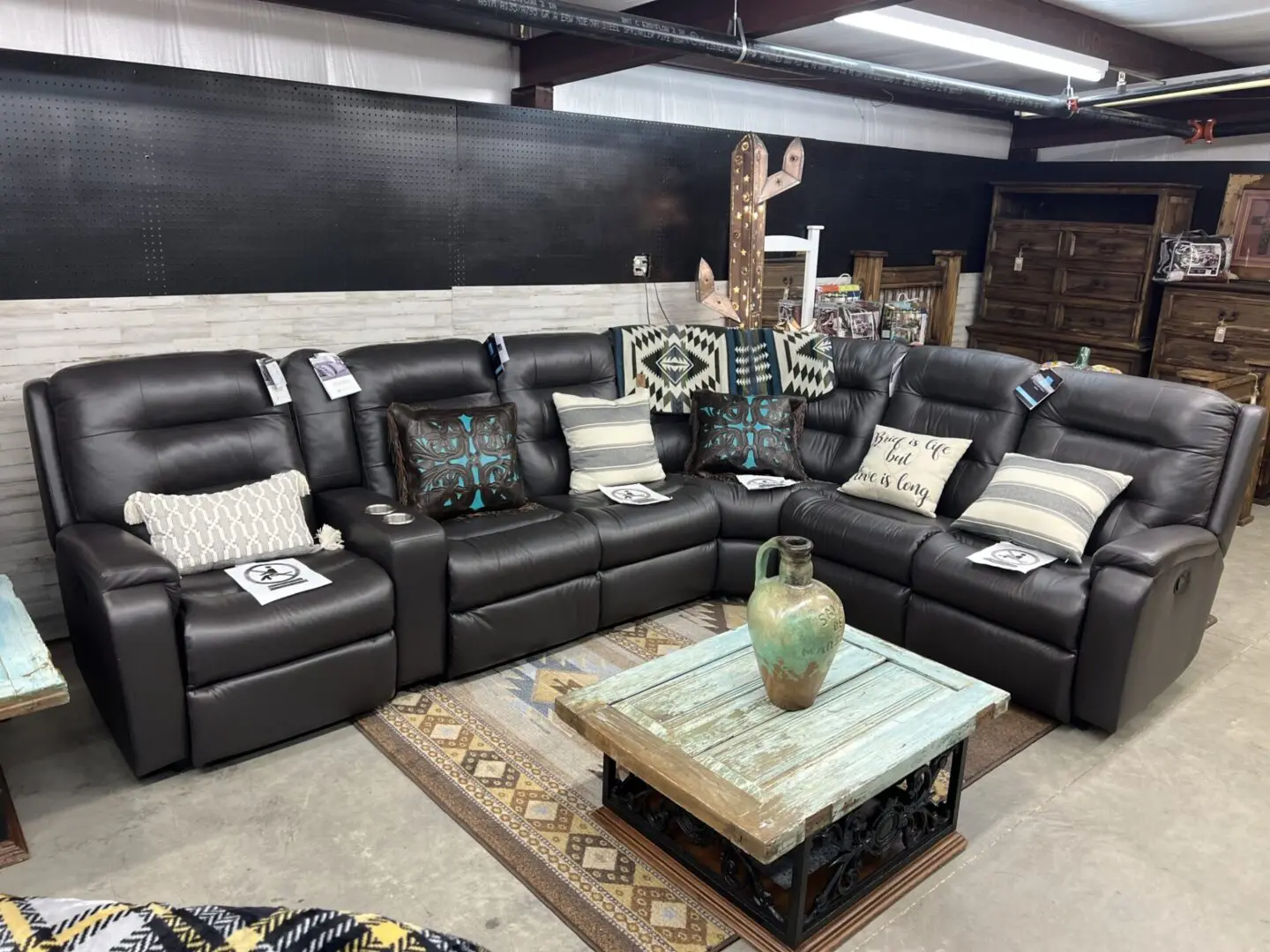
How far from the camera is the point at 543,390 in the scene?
13.2ft

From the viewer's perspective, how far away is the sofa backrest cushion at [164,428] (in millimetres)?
2891

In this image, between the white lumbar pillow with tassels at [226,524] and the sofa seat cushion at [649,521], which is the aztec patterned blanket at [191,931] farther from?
the sofa seat cushion at [649,521]

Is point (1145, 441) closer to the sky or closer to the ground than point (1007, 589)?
closer to the sky

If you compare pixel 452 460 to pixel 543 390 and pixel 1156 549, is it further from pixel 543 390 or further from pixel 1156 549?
pixel 1156 549

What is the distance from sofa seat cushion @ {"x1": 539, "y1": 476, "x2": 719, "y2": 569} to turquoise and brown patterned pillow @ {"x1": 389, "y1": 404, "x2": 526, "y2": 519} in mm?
263

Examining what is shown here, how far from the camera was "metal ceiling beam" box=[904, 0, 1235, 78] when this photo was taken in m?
3.71

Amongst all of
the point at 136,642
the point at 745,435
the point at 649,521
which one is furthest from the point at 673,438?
the point at 136,642

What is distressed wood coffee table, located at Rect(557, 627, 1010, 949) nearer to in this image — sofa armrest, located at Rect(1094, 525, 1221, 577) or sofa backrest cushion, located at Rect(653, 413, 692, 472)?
sofa armrest, located at Rect(1094, 525, 1221, 577)

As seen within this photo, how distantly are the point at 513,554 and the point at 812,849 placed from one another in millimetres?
1447

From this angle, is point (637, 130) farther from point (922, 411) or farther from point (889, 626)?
point (889, 626)

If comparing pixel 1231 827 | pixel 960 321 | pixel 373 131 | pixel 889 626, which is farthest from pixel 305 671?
pixel 960 321

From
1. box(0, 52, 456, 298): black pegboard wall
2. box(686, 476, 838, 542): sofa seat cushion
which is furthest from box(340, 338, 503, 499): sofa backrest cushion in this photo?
box(686, 476, 838, 542): sofa seat cushion

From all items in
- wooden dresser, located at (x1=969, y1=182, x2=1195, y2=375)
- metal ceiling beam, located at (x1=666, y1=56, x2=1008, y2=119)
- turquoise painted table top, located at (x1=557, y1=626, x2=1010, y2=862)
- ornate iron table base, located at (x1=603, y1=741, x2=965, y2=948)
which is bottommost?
ornate iron table base, located at (x1=603, y1=741, x2=965, y2=948)

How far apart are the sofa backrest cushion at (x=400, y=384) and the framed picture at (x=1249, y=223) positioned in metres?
5.12
